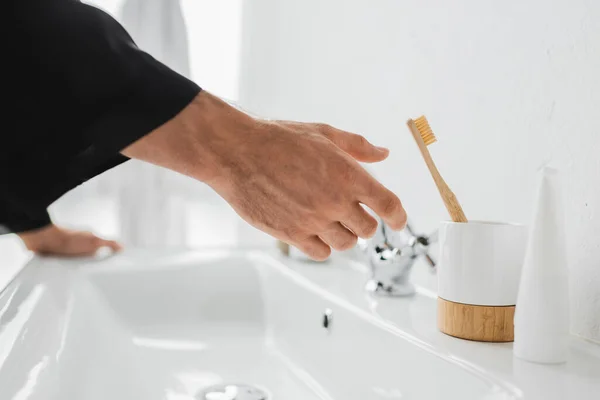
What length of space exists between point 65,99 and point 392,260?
1.77 ft

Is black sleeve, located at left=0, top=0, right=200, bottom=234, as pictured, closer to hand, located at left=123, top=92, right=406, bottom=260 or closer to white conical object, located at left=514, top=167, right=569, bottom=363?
hand, located at left=123, top=92, right=406, bottom=260

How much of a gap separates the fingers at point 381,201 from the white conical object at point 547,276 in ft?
0.47

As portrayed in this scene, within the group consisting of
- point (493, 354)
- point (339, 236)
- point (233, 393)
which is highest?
point (339, 236)

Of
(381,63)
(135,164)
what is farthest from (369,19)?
(135,164)

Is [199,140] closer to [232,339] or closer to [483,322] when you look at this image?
[483,322]

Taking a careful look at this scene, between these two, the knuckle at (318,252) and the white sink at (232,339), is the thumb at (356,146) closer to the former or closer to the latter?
the knuckle at (318,252)

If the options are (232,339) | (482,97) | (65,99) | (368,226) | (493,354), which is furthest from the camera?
(232,339)

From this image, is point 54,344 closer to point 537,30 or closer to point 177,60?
point 537,30

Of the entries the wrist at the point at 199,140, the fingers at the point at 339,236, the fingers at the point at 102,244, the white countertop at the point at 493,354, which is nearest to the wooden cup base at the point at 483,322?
the white countertop at the point at 493,354

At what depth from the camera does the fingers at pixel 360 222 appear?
0.44 m

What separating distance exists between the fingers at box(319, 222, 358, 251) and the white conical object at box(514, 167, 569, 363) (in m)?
0.17

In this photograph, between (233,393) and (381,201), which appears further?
(233,393)

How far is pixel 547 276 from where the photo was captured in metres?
0.52

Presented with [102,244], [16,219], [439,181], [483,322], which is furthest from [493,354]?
[102,244]
